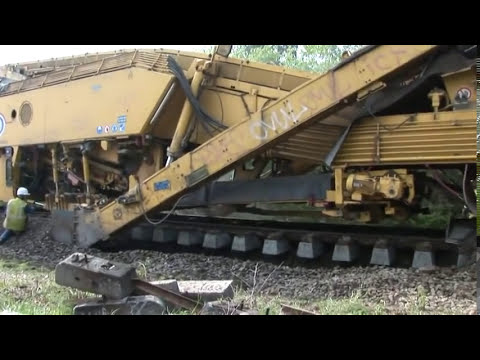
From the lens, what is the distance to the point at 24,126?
30.7 ft

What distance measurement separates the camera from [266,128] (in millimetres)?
5926

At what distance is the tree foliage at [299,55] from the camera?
605 inches

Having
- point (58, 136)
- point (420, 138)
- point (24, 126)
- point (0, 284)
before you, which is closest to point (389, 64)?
point (420, 138)

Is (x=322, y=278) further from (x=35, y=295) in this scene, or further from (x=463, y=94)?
(x=35, y=295)

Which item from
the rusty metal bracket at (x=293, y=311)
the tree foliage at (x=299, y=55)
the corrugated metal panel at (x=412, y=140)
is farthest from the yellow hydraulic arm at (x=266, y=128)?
the tree foliage at (x=299, y=55)

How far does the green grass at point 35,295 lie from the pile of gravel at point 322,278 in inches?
51.0

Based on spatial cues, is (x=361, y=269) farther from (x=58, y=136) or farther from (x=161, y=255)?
(x=58, y=136)

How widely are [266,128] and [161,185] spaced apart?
1690mm

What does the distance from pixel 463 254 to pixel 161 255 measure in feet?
12.3

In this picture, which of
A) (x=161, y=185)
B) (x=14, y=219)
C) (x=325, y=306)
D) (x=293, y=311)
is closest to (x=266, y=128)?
(x=161, y=185)

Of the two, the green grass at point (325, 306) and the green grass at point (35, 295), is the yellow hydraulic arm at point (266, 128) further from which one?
the green grass at point (325, 306)

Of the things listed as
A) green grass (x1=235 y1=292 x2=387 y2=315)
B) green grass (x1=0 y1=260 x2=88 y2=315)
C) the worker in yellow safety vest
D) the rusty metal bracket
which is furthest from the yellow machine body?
the rusty metal bracket
